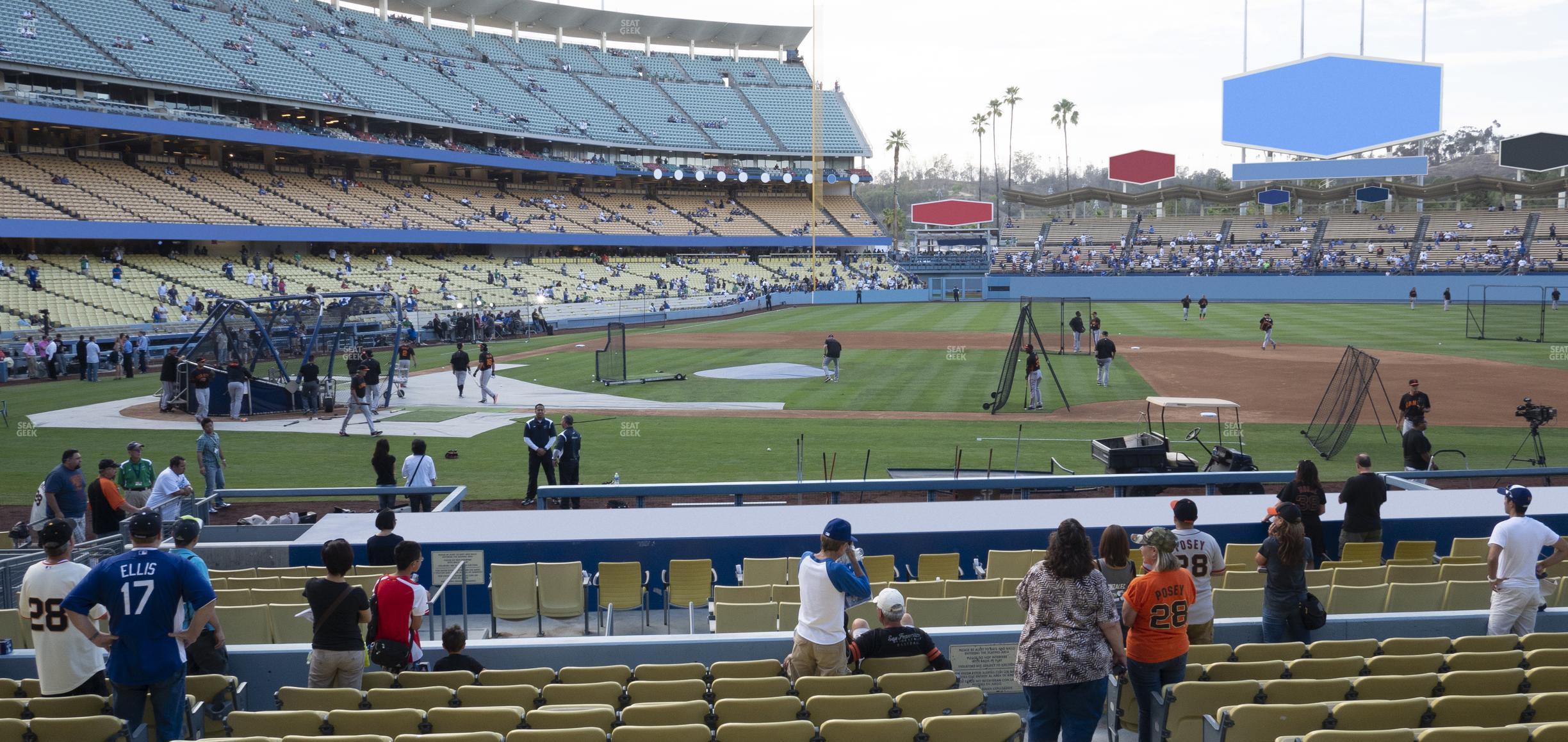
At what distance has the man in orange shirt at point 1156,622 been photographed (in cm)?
612

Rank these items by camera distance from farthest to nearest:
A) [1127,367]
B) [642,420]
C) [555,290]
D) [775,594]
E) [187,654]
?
[555,290] → [1127,367] → [642,420] → [775,594] → [187,654]

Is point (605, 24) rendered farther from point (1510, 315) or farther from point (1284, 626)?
point (1284, 626)

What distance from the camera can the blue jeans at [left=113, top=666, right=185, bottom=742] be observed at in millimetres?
6082

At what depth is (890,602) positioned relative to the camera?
20.9 feet

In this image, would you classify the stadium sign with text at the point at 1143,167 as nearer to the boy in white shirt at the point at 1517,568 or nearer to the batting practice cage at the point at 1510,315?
the batting practice cage at the point at 1510,315

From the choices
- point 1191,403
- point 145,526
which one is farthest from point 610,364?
point 145,526

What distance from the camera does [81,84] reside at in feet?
179

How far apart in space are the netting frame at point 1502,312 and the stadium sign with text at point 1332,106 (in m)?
15.0

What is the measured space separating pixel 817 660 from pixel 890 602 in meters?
0.67

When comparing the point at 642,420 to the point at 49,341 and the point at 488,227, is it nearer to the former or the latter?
the point at 49,341

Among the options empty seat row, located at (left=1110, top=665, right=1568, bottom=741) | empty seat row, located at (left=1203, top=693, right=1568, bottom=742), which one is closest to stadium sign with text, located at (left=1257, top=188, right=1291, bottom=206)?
empty seat row, located at (left=1110, top=665, right=1568, bottom=741)

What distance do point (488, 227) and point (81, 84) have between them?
24.6 meters

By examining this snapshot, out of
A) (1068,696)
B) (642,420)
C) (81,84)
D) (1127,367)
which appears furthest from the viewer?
(81,84)

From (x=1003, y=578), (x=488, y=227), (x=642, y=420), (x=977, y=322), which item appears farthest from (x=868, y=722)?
(x=488, y=227)
